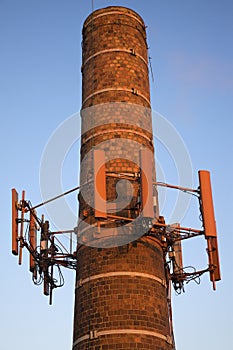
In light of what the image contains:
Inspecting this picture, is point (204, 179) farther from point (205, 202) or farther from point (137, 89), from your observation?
point (137, 89)

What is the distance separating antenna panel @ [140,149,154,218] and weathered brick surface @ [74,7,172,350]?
3.55 feet

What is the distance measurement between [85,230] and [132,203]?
2.50 m

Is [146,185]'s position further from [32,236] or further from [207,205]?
[32,236]

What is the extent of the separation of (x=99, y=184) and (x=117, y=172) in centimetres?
233

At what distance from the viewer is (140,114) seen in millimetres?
31734

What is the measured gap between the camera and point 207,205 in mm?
28391

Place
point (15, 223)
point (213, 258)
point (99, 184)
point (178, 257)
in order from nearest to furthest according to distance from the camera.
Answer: point (99, 184)
point (213, 258)
point (15, 223)
point (178, 257)

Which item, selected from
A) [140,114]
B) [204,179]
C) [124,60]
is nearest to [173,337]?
[204,179]

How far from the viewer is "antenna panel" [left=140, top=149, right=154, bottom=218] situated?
2662cm

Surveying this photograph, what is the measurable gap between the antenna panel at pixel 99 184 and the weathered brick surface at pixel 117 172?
51.0 inches

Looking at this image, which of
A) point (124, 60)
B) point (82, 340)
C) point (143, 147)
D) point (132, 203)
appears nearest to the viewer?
point (82, 340)

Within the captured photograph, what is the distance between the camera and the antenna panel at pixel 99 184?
26672 mm

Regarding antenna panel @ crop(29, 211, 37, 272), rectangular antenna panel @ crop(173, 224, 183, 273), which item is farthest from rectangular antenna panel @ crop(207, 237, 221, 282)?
antenna panel @ crop(29, 211, 37, 272)

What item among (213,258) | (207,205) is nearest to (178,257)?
(213,258)
